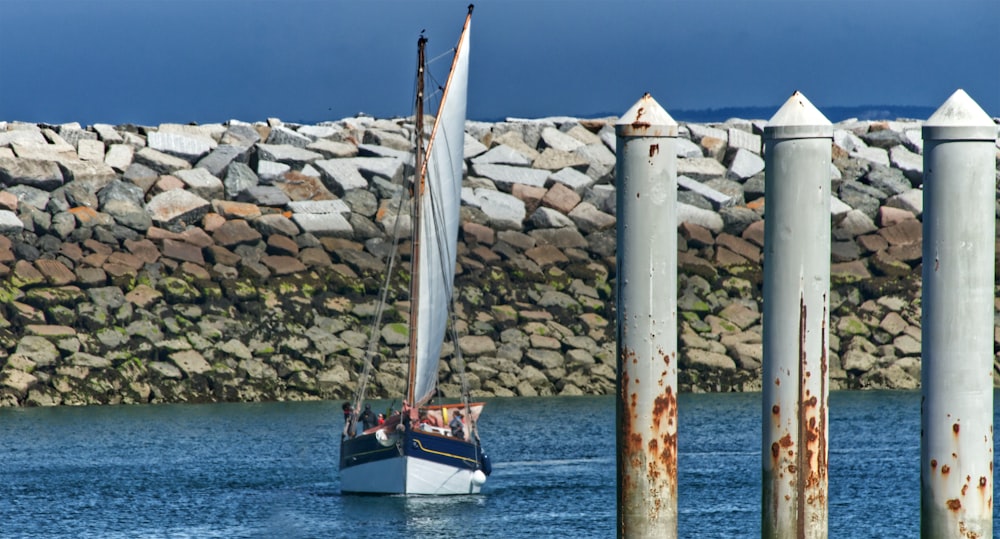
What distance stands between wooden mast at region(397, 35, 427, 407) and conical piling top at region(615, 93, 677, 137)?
19933mm

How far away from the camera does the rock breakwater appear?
45188 millimetres

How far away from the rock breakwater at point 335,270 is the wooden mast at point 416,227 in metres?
12.0

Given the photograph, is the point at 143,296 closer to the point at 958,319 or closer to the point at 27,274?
the point at 27,274

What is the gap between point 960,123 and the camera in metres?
12.2

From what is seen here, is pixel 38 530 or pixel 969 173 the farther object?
pixel 38 530

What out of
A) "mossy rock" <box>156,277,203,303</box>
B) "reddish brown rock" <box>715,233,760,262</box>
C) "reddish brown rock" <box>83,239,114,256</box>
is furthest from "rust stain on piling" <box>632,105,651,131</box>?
"reddish brown rock" <box>715,233,760,262</box>

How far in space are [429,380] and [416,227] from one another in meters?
3.20

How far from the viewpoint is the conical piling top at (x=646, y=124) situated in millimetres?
12891

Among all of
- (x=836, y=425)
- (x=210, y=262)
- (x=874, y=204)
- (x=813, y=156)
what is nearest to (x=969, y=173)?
(x=813, y=156)

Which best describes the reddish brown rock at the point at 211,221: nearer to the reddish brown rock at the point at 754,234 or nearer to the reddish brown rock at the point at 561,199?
the reddish brown rock at the point at 561,199

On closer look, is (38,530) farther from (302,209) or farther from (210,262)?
(302,209)

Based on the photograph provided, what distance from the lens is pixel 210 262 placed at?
48.7m

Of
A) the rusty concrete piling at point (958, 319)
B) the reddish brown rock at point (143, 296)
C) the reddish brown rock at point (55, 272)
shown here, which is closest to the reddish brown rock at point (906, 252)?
the reddish brown rock at point (143, 296)

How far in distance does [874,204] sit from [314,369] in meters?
20.5
